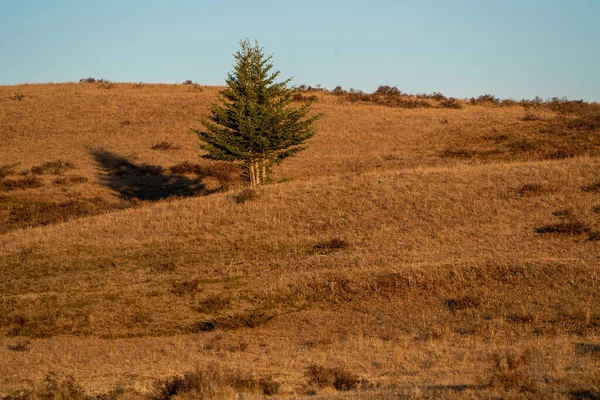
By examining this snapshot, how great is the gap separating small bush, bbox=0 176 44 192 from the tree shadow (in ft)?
13.8

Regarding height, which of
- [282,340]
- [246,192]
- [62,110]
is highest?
[62,110]

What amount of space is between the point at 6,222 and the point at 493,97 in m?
48.9

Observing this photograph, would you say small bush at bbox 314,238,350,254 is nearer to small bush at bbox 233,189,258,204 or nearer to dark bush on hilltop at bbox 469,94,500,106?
small bush at bbox 233,189,258,204

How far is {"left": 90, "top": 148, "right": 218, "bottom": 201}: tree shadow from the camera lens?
125 feet

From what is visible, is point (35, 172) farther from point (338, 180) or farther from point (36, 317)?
point (36, 317)

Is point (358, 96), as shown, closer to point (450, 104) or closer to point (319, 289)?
point (450, 104)

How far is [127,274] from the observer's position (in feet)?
66.8

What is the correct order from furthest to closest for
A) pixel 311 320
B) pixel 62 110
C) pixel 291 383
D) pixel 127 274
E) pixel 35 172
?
pixel 62 110
pixel 35 172
pixel 127 274
pixel 311 320
pixel 291 383

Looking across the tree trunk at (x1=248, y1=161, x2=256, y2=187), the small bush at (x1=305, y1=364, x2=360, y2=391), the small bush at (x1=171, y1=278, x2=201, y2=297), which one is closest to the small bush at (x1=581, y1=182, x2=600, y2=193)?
the small bush at (x1=171, y1=278, x2=201, y2=297)

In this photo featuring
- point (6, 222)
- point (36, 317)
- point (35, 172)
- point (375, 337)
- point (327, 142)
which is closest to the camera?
point (375, 337)

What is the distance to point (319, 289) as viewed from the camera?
17578 mm

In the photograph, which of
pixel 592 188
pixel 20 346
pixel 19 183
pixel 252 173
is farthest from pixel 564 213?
pixel 19 183

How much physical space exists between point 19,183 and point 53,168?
3629mm

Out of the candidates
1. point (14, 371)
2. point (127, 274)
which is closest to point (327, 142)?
point (127, 274)
